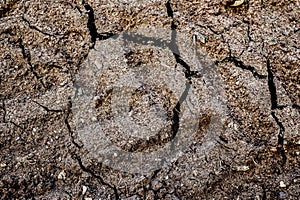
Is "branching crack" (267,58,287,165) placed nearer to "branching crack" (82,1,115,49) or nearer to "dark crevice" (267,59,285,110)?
"dark crevice" (267,59,285,110)

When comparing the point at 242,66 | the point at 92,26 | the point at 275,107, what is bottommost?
the point at 275,107

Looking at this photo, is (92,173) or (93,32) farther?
(93,32)

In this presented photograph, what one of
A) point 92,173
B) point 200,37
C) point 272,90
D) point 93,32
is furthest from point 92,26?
point 272,90

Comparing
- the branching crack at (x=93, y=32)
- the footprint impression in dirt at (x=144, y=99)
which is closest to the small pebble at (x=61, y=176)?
the footprint impression in dirt at (x=144, y=99)

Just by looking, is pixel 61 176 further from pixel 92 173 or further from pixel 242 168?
pixel 242 168

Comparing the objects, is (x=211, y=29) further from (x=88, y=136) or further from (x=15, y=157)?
(x=15, y=157)

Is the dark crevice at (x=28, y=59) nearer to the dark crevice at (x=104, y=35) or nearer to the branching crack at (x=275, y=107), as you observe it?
the dark crevice at (x=104, y=35)

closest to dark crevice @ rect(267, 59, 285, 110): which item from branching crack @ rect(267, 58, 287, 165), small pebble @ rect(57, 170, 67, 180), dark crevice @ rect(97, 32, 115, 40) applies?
branching crack @ rect(267, 58, 287, 165)

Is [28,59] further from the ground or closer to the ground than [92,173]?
further from the ground

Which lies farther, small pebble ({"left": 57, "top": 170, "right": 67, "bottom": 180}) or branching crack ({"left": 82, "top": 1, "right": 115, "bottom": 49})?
branching crack ({"left": 82, "top": 1, "right": 115, "bottom": 49})

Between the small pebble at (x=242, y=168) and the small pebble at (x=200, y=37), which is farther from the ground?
the small pebble at (x=200, y=37)
